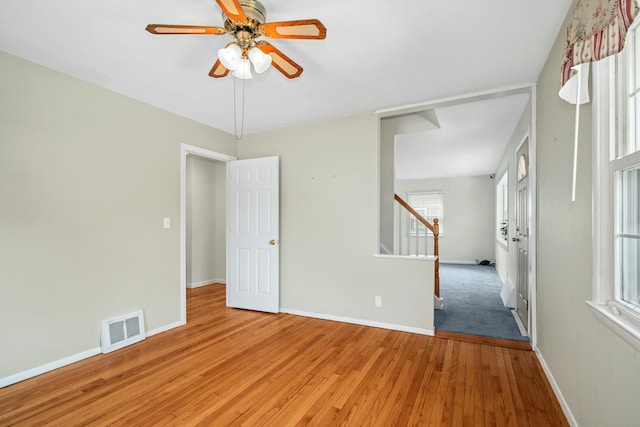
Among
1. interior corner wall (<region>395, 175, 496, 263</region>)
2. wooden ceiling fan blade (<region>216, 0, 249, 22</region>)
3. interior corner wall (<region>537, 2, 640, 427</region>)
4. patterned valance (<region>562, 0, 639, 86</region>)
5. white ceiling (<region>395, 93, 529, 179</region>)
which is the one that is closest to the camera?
patterned valance (<region>562, 0, 639, 86</region>)

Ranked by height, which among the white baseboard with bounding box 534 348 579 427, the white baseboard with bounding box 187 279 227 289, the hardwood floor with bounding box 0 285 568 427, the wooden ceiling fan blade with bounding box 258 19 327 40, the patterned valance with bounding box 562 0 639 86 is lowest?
the white baseboard with bounding box 187 279 227 289

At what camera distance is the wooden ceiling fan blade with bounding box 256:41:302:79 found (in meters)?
1.83

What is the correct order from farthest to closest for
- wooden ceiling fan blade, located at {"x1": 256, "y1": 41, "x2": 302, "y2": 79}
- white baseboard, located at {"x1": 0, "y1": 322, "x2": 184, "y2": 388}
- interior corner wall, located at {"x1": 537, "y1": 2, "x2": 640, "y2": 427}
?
white baseboard, located at {"x1": 0, "y1": 322, "x2": 184, "y2": 388} → wooden ceiling fan blade, located at {"x1": 256, "y1": 41, "x2": 302, "y2": 79} → interior corner wall, located at {"x1": 537, "y1": 2, "x2": 640, "y2": 427}

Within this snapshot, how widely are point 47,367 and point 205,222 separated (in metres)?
3.44

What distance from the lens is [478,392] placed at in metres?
2.09

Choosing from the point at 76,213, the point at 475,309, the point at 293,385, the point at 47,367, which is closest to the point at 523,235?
the point at 475,309

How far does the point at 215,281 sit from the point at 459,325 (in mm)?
4344

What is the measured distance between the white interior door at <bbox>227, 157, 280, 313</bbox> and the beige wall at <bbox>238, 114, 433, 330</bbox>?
14 centimetres

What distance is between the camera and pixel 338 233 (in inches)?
143

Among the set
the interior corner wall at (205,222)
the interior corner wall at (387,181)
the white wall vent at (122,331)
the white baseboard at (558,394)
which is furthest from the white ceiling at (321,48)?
the interior corner wall at (205,222)

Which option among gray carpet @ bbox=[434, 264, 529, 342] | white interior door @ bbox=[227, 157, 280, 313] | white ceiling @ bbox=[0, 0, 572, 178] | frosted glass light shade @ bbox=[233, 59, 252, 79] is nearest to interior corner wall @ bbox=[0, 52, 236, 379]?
white ceiling @ bbox=[0, 0, 572, 178]

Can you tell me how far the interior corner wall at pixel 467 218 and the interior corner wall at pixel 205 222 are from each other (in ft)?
17.8

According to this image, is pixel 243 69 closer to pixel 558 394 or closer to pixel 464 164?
pixel 558 394

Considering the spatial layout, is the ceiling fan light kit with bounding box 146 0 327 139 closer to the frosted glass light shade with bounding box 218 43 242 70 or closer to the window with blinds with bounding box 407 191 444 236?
the frosted glass light shade with bounding box 218 43 242 70
